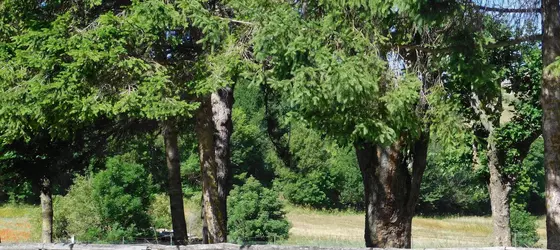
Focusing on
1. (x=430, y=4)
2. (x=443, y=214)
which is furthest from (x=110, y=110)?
(x=443, y=214)

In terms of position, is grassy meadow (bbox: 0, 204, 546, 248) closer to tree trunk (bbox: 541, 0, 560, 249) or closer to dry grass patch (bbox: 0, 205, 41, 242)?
dry grass patch (bbox: 0, 205, 41, 242)

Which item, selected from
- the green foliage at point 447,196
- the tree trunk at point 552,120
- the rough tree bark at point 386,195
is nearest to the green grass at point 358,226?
the green foliage at point 447,196

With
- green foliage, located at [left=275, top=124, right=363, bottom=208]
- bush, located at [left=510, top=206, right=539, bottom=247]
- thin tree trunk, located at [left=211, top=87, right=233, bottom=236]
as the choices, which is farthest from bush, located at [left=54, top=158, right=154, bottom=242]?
green foliage, located at [left=275, top=124, right=363, bottom=208]

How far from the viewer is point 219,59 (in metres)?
12.8

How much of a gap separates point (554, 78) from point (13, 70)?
339 inches

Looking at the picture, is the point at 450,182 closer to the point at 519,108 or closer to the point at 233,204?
the point at 233,204

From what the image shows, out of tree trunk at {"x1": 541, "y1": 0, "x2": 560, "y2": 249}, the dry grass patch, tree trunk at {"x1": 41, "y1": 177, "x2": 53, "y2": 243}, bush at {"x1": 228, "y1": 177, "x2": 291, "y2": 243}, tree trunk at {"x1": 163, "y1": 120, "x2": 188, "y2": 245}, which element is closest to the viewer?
tree trunk at {"x1": 541, "y1": 0, "x2": 560, "y2": 249}

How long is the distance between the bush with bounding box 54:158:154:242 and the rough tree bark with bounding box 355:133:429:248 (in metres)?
17.9

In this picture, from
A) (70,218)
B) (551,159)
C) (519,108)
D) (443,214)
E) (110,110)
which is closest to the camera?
(551,159)

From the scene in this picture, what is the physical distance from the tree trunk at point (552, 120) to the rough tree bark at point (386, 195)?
320cm

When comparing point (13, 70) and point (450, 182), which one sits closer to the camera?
point (13, 70)

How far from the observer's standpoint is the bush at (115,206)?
102ft

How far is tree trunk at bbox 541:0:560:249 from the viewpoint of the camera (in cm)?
1111

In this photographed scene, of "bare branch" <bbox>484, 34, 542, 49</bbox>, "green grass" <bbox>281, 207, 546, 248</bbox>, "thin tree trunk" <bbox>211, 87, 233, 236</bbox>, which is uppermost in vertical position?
"bare branch" <bbox>484, 34, 542, 49</bbox>
